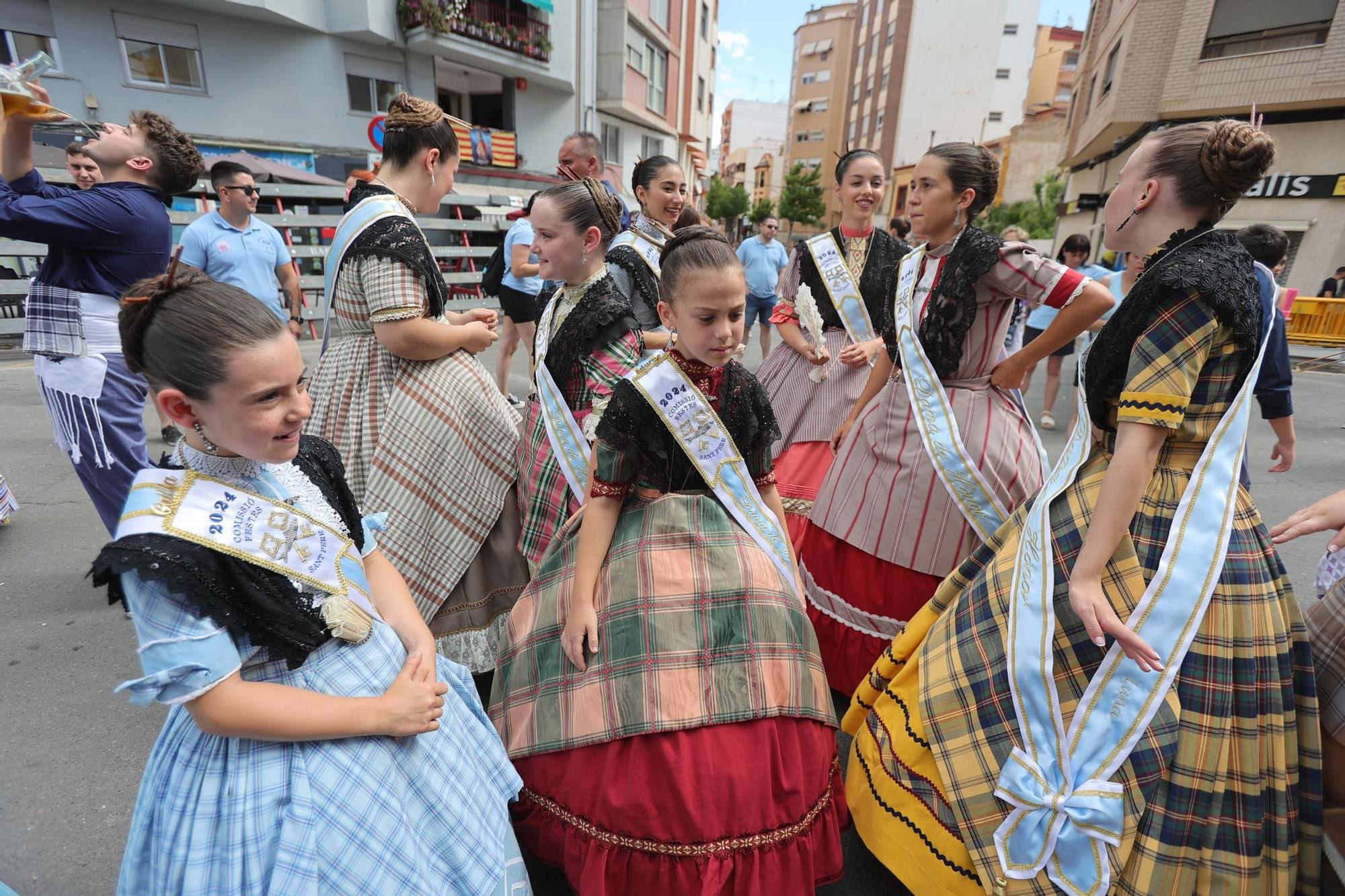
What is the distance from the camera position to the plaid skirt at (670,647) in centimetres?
145

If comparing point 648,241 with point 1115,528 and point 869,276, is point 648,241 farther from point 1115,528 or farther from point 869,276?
point 1115,528

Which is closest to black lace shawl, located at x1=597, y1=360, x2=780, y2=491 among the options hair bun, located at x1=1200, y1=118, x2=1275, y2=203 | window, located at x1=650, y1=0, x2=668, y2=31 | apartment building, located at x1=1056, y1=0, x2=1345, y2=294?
hair bun, located at x1=1200, y1=118, x2=1275, y2=203

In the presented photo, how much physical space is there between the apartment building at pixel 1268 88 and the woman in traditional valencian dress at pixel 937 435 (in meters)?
13.8

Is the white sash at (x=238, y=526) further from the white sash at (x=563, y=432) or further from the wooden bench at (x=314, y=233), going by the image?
the wooden bench at (x=314, y=233)

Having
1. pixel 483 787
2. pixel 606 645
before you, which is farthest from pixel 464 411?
pixel 483 787

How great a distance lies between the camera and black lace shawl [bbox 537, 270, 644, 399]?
218 cm

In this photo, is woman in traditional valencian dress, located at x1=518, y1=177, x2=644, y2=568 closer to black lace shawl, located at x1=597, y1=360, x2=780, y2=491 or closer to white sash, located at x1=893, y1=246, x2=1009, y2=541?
black lace shawl, located at x1=597, y1=360, x2=780, y2=491

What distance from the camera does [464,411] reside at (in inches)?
85.5

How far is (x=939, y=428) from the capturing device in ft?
7.02

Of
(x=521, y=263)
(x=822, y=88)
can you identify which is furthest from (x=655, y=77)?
(x=822, y=88)

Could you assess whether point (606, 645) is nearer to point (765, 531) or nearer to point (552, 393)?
point (765, 531)

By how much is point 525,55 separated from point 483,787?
52.8ft

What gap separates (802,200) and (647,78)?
19559 millimetres

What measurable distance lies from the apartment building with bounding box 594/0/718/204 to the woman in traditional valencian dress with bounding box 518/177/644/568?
10946mm
